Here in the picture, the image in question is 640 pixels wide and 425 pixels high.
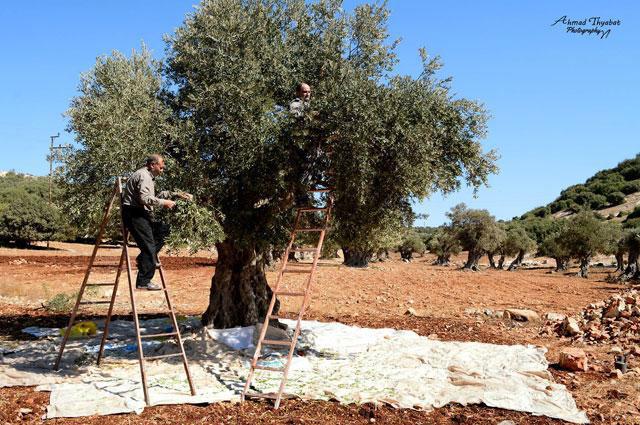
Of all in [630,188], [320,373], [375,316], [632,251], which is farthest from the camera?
[630,188]

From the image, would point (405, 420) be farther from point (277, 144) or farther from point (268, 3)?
point (268, 3)

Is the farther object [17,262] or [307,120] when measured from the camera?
[17,262]

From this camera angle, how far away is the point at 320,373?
37.1 ft

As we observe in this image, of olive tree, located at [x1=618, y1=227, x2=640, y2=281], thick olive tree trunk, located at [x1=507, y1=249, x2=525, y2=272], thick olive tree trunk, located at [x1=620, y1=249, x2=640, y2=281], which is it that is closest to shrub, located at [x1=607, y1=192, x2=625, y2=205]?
thick olive tree trunk, located at [x1=507, y1=249, x2=525, y2=272]

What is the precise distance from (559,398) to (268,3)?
34.4ft

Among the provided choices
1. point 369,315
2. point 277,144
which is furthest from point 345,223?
point 369,315

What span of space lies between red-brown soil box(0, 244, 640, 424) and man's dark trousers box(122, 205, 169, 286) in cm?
252

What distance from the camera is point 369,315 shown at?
19.5 metres

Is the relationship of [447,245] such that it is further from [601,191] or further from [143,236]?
[601,191]

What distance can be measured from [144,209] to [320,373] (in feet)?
15.9

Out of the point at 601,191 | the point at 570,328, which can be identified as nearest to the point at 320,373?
the point at 570,328

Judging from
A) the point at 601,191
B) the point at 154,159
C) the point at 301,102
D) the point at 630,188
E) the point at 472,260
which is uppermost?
the point at 630,188

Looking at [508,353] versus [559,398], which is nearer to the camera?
[559,398]

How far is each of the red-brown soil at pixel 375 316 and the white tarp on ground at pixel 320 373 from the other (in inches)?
14.3
